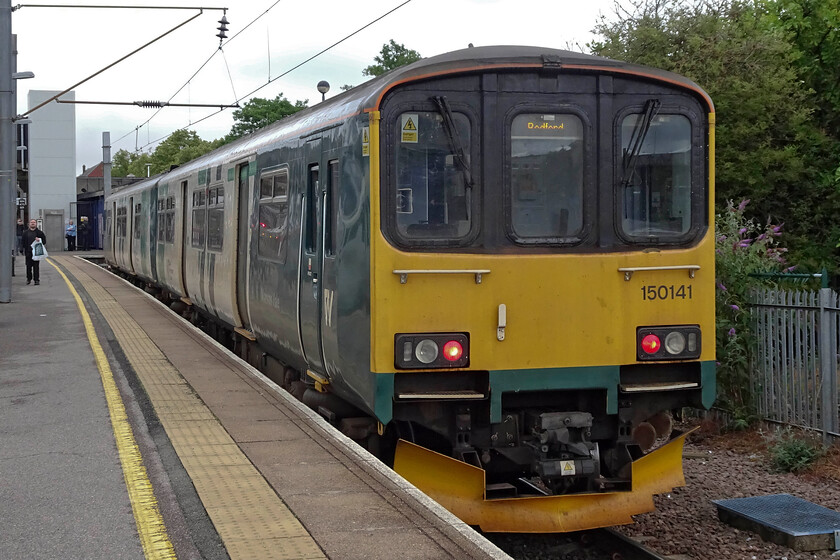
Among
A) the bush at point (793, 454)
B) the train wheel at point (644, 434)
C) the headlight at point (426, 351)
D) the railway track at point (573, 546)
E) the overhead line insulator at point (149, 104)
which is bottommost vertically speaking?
the railway track at point (573, 546)

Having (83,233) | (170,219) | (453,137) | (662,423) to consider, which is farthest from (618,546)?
(83,233)

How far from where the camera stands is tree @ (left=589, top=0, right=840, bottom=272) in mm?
21266

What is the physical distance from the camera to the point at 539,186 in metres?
6.60

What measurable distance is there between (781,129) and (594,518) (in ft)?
56.8

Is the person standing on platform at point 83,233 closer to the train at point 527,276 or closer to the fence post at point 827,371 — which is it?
the fence post at point 827,371

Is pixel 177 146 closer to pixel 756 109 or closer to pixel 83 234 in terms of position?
pixel 83 234

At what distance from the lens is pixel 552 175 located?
21.7 ft

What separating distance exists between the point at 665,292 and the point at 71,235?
53369mm

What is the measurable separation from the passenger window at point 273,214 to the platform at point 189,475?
4.27 feet

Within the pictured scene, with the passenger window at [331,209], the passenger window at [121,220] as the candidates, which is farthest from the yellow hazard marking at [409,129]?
the passenger window at [121,220]

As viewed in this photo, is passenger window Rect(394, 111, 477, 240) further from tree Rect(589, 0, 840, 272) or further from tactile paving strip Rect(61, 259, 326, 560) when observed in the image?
tree Rect(589, 0, 840, 272)

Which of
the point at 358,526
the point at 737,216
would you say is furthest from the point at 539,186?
the point at 737,216

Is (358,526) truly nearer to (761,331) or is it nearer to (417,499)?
(417,499)

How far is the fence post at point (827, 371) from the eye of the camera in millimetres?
9102
